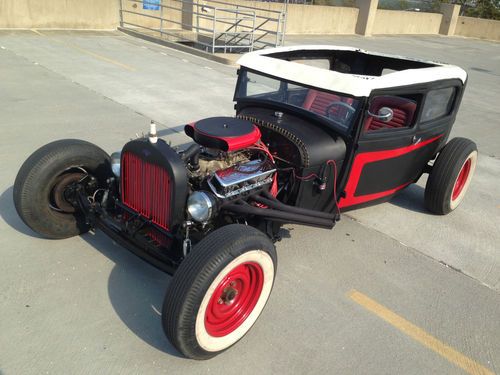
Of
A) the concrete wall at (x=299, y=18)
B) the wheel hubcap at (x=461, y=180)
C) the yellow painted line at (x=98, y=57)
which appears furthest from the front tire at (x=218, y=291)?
the concrete wall at (x=299, y=18)

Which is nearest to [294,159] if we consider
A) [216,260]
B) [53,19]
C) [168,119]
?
[216,260]

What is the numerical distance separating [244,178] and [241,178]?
23mm

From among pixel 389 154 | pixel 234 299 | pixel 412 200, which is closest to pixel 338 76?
pixel 389 154

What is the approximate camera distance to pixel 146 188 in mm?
2898

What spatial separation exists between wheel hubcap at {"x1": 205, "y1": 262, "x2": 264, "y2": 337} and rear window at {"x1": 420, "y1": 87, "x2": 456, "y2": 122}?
93.5 inches

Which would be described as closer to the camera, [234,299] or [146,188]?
[234,299]

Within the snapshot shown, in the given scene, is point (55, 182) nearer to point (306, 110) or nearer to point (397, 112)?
point (306, 110)

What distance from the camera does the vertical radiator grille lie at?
2.78 m

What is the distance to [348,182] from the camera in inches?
144

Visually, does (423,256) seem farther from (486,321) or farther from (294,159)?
(294,159)

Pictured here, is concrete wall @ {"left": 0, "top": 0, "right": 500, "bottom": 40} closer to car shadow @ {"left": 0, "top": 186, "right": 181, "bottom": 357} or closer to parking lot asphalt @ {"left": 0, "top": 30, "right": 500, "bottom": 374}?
parking lot asphalt @ {"left": 0, "top": 30, "right": 500, "bottom": 374}

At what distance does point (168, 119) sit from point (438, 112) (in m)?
4.07

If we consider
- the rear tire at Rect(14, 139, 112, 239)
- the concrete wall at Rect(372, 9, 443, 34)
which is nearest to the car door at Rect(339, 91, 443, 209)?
the rear tire at Rect(14, 139, 112, 239)

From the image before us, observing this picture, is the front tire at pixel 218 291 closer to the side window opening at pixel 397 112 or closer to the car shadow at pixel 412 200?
the side window opening at pixel 397 112
